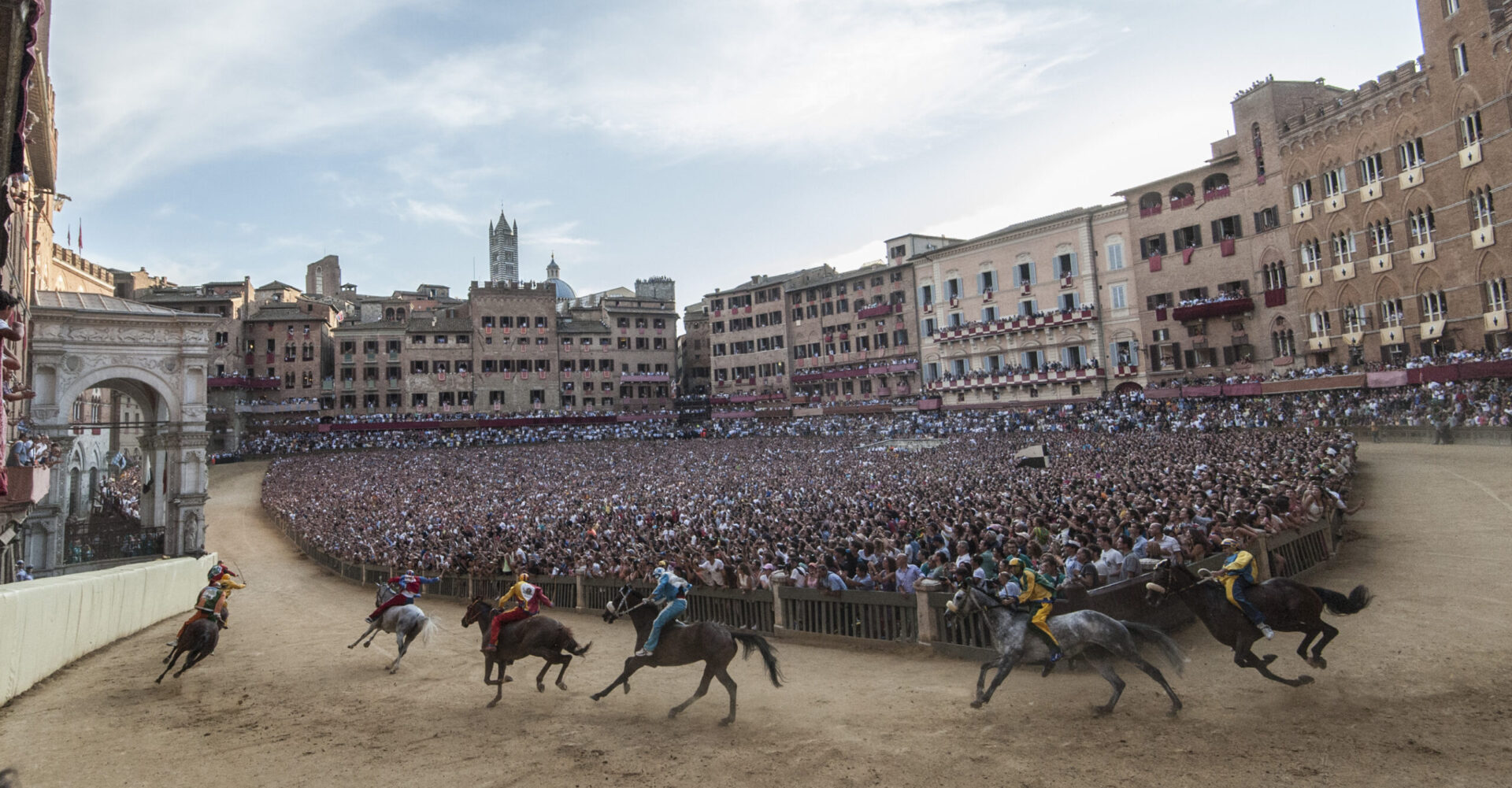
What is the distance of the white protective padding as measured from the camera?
422 inches

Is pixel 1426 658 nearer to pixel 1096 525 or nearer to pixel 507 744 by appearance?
pixel 1096 525

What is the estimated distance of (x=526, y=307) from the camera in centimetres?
7644

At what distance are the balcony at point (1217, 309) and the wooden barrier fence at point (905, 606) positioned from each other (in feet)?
112

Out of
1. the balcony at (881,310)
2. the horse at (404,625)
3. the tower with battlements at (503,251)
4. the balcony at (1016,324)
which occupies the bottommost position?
the horse at (404,625)

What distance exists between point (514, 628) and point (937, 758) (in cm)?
623

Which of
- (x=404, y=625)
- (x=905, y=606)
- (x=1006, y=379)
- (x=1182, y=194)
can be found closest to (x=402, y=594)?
(x=404, y=625)

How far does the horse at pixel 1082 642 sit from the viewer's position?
8.52m

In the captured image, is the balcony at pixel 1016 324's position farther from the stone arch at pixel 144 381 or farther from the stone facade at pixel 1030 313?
the stone arch at pixel 144 381

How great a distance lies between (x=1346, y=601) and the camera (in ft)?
29.1

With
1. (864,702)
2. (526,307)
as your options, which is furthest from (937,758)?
(526,307)

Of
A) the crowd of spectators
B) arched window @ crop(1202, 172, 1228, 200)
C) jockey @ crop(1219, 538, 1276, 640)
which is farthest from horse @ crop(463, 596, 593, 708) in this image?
arched window @ crop(1202, 172, 1228, 200)

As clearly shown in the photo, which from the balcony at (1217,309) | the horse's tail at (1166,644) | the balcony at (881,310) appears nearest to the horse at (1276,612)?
the horse's tail at (1166,644)

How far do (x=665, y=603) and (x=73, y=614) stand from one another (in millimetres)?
11314

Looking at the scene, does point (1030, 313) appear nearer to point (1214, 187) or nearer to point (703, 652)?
point (1214, 187)
